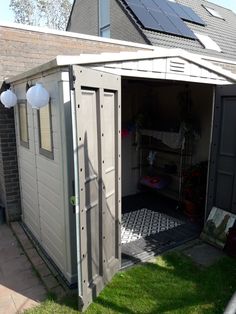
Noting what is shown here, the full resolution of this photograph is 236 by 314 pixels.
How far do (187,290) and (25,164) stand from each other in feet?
10.7

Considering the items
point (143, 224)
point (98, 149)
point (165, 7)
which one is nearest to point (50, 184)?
point (98, 149)

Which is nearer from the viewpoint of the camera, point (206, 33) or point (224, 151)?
point (224, 151)

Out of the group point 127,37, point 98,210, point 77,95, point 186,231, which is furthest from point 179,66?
point 127,37

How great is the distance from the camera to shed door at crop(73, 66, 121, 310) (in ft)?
8.72

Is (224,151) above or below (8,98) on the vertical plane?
below

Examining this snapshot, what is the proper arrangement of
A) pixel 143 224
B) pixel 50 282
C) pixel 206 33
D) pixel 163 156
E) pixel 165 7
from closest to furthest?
1. pixel 50 282
2. pixel 143 224
3. pixel 163 156
4. pixel 165 7
5. pixel 206 33

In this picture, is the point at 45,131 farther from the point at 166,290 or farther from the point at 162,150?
the point at 162,150

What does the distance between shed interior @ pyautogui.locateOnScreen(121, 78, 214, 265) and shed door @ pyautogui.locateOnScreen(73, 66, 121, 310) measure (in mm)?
1341

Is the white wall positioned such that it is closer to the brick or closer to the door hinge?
the brick

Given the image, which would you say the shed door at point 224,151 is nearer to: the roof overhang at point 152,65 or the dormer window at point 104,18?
the roof overhang at point 152,65

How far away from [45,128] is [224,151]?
→ 291cm

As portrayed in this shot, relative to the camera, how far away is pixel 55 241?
3.70 metres

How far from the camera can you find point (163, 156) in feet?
23.0

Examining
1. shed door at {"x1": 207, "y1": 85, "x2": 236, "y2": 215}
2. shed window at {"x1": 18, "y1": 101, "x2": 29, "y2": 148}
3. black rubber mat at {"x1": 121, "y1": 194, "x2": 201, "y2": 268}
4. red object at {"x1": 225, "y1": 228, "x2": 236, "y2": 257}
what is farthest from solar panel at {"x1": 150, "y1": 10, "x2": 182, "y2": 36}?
red object at {"x1": 225, "y1": 228, "x2": 236, "y2": 257}
